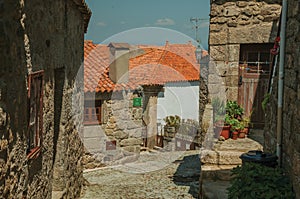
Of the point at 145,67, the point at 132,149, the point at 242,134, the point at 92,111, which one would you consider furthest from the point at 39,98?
the point at 145,67

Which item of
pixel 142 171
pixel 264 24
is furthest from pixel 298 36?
pixel 142 171

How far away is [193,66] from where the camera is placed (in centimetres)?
2097

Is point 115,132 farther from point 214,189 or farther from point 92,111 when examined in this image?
point 214,189

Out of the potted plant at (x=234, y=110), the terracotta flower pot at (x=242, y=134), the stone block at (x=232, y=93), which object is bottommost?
the terracotta flower pot at (x=242, y=134)

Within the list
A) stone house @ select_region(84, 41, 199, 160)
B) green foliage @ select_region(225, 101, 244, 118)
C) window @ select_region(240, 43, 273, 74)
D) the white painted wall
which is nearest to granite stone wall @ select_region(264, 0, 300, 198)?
green foliage @ select_region(225, 101, 244, 118)

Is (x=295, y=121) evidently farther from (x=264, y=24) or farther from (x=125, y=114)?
(x=125, y=114)

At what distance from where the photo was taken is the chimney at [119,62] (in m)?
11.2

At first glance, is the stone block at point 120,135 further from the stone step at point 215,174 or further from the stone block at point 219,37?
the stone step at point 215,174

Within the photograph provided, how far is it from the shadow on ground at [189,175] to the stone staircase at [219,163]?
1.16 meters

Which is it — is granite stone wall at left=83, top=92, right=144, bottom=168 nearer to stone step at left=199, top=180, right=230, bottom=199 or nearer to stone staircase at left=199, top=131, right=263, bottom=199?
stone staircase at left=199, top=131, right=263, bottom=199

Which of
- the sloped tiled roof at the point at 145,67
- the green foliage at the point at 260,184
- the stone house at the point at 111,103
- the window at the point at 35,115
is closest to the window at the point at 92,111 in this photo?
the stone house at the point at 111,103

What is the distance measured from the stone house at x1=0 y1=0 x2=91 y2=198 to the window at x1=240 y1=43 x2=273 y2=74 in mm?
3288

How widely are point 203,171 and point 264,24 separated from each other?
3.31 m

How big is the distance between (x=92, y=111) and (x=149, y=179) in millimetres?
2984
